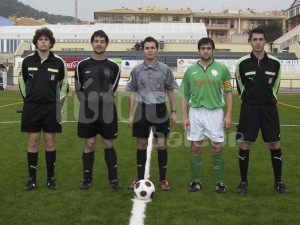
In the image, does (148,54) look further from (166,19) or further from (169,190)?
(166,19)

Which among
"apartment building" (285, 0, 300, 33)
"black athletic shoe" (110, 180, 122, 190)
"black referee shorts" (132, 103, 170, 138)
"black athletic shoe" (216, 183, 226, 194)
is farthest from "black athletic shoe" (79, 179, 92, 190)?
"apartment building" (285, 0, 300, 33)

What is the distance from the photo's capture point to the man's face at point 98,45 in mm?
5219

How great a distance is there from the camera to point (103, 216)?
441cm

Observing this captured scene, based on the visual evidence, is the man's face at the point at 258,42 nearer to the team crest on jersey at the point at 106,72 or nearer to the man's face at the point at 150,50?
the man's face at the point at 150,50

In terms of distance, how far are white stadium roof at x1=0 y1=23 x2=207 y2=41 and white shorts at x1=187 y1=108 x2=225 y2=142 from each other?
5127 centimetres

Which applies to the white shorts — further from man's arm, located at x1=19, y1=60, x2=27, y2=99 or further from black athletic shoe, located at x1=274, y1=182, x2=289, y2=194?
man's arm, located at x1=19, y1=60, x2=27, y2=99

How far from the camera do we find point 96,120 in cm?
533

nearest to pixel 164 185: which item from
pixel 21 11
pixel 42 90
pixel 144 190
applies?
pixel 144 190

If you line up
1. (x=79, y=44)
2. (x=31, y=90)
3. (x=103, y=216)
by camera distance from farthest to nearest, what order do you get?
(x=79, y=44)
(x=31, y=90)
(x=103, y=216)

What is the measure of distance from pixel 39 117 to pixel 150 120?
131cm

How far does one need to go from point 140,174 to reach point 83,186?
0.71 m

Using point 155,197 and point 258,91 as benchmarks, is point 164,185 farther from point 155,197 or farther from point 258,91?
point 258,91

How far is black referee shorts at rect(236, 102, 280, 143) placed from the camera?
5.16m

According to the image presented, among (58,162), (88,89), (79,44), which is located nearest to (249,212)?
(88,89)
